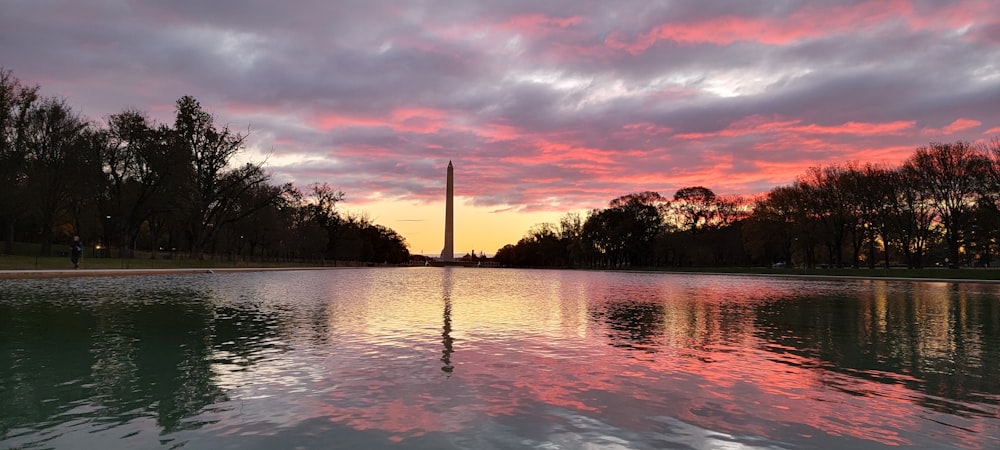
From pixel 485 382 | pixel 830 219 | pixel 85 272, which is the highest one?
pixel 830 219

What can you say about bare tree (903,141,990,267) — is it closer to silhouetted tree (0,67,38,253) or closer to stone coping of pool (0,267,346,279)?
stone coping of pool (0,267,346,279)

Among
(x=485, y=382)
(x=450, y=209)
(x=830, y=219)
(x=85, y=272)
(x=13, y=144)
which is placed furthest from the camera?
(x=450, y=209)

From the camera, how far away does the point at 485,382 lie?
33.8 feet

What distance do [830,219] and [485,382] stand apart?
86.1 m

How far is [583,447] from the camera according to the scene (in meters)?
6.97

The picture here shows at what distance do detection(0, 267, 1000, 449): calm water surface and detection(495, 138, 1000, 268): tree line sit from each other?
190 ft

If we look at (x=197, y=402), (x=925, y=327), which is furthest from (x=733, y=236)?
(x=197, y=402)

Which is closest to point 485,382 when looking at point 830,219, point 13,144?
point 13,144

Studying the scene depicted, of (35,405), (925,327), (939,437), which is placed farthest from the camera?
(925,327)

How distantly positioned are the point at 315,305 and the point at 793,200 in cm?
7829

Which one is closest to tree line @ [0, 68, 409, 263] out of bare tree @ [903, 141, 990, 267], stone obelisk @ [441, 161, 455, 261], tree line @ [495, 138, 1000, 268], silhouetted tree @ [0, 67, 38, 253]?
silhouetted tree @ [0, 67, 38, 253]

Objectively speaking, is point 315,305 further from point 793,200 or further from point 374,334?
point 793,200

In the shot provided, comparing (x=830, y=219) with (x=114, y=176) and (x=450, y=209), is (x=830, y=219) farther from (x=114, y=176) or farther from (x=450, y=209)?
(x=114, y=176)

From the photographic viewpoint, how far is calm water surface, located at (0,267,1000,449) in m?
7.38
